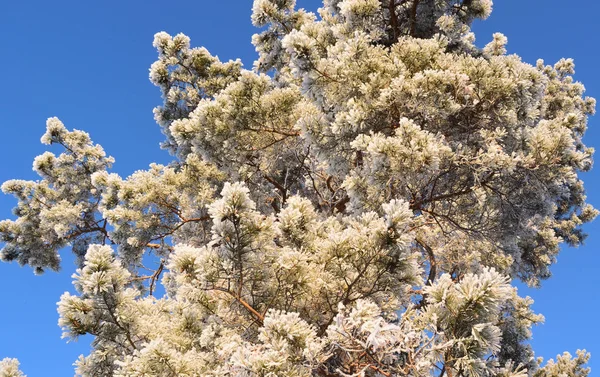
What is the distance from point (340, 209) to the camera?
10.5 m

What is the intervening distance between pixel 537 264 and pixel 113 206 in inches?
453

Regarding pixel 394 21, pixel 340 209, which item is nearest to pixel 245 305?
pixel 340 209

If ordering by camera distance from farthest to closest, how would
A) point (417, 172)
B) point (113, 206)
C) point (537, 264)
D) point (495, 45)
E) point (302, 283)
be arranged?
point (537, 264), point (113, 206), point (495, 45), point (417, 172), point (302, 283)

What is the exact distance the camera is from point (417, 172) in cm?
636

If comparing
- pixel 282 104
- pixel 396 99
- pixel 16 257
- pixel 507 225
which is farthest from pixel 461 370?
pixel 16 257

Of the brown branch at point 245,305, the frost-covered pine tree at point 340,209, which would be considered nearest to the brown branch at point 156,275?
the frost-covered pine tree at point 340,209

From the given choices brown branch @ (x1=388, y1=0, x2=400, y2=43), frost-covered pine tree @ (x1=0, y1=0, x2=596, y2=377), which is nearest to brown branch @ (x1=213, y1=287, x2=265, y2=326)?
frost-covered pine tree @ (x1=0, y1=0, x2=596, y2=377)

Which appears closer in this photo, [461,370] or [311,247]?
[461,370]

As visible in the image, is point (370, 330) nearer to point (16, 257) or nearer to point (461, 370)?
point (461, 370)

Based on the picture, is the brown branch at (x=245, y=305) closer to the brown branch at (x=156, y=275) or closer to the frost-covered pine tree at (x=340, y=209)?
the frost-covered pine tree at (x=340, y=209)

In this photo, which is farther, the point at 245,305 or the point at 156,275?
the point at 156,275

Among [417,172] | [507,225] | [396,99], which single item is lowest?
[417,172]

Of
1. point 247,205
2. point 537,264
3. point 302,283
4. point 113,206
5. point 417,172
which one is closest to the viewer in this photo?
point 247,205

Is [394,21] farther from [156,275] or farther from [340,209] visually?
[156,275]
